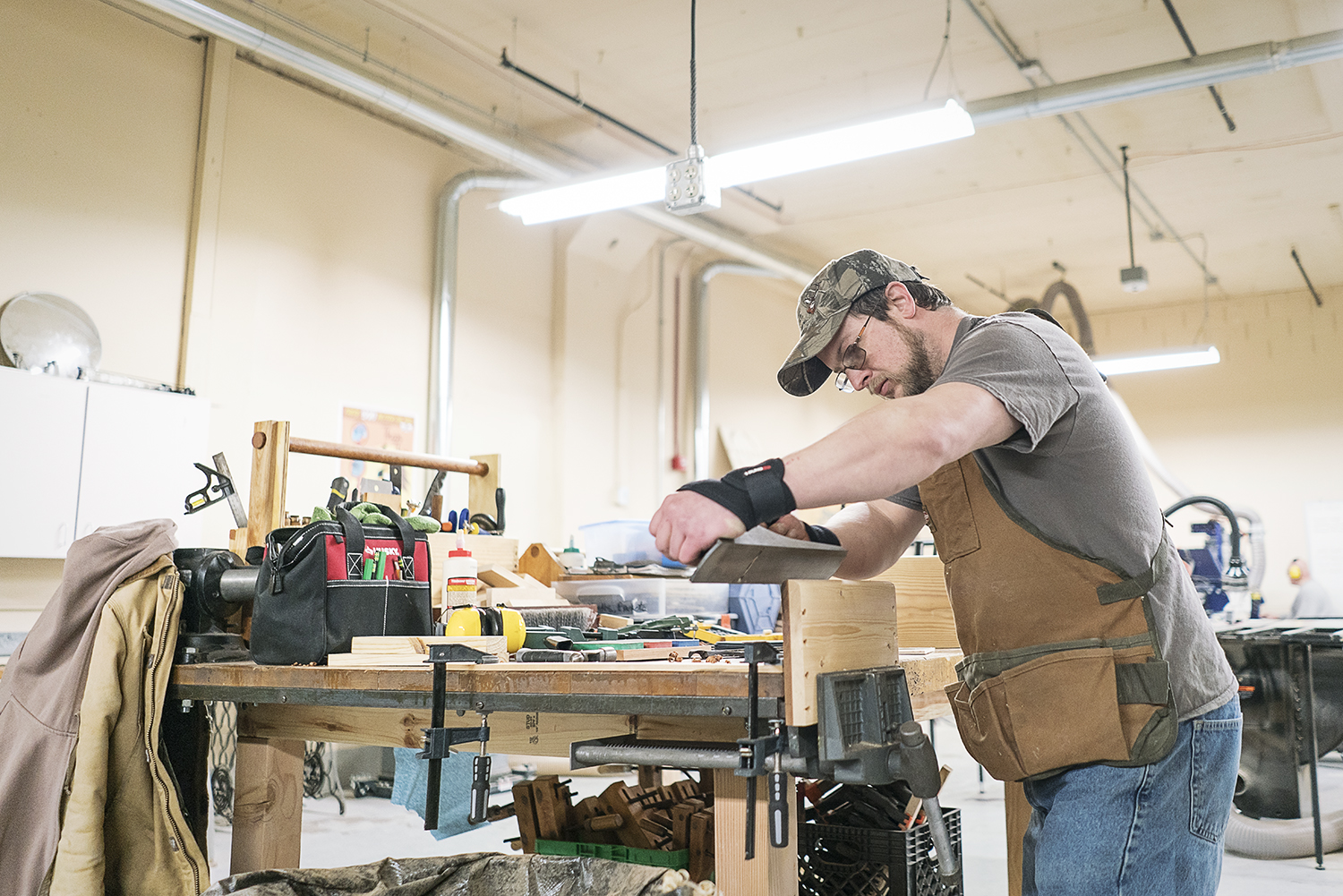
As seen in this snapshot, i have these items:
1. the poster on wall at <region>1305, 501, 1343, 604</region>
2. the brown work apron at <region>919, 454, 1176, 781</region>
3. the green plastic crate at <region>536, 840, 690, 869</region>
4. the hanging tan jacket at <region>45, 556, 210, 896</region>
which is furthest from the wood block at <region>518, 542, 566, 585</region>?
the poster on wall at <region>1305, 501, 1343, 604</region>

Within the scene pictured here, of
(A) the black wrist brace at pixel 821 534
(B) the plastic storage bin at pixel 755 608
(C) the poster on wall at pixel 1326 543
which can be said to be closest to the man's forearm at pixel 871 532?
(A) the black wrist brace at pixel 821 534

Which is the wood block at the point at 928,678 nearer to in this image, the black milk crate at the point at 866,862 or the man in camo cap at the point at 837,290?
the black milk crate at the point at 866,862

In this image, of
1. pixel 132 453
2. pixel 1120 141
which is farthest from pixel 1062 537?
pixel 1120 141

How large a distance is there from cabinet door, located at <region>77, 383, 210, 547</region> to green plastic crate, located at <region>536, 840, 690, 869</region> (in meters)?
2.66

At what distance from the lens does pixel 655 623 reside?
244cm

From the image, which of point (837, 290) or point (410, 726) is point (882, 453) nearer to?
point (837, 290)

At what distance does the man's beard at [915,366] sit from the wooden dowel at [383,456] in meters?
1.61

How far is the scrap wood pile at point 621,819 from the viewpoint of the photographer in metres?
2.33

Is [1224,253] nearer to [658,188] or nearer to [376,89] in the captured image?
[658,188]

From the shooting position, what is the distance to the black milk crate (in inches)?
88.4

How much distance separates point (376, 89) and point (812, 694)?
4.76m

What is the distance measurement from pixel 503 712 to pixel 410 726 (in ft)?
0.85

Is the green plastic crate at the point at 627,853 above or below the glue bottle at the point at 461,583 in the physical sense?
below

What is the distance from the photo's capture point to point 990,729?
1.63 metres
